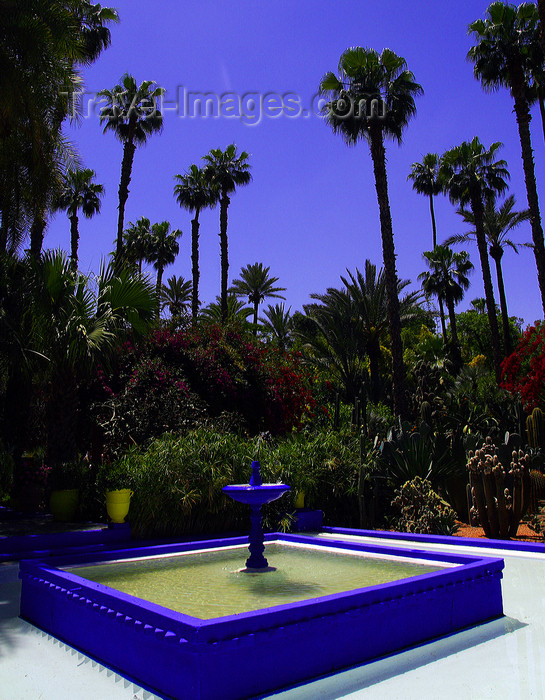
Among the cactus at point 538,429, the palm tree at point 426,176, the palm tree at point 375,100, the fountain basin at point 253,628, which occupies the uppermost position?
the palm tree at point 426,176

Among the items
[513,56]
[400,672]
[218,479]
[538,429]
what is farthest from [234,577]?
[513,56]

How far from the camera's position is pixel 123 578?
21.4 ft

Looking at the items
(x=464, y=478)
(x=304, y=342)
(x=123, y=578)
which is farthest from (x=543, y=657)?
(x=304, y=342)

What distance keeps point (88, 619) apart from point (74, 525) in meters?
5.72

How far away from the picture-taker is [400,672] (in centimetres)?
430

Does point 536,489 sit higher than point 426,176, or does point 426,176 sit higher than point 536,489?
point 426,176

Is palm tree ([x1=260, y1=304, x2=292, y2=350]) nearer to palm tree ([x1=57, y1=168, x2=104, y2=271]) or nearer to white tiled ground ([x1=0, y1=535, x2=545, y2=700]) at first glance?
palm tree ([x1=57, y1=168, x2=104, y2=271])

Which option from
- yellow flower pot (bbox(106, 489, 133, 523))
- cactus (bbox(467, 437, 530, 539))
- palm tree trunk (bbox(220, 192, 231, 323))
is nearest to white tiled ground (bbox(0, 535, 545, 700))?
yellow flower pot (bbox(106, 489, 133, 523))

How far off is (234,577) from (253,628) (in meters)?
2.61

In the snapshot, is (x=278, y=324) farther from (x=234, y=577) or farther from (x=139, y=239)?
(x=234, y=577)

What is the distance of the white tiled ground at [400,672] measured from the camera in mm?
3906

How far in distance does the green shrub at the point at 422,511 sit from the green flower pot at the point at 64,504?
5.78 metres

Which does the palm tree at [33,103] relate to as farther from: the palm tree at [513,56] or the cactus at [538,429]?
the palm tree at [513,56]

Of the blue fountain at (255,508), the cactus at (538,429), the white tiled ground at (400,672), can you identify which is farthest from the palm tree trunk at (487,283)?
the white tiled ground at (400,672)
